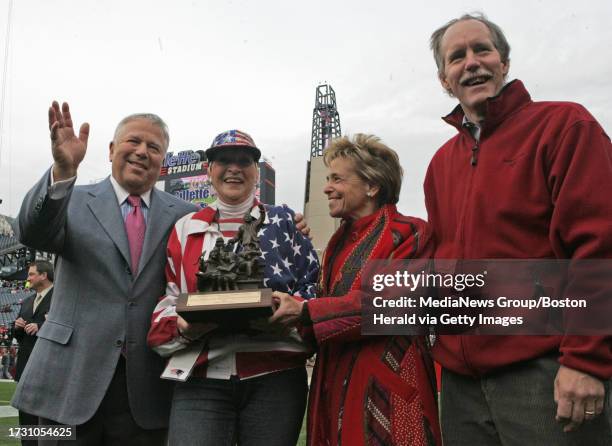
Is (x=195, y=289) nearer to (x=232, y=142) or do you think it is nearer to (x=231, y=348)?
(x=231, y=348)

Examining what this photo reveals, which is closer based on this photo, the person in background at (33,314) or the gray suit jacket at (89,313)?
the gray suit jacket at (89,313)

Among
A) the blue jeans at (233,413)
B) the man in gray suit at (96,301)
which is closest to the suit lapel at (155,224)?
the man in gray suit at (96,301)

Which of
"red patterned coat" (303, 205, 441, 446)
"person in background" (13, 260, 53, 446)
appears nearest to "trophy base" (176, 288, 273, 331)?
"red patterned coat" (303, 205, 441, 446)

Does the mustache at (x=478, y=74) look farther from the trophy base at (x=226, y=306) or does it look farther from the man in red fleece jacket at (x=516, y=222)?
the trophy base at (x=226, y=306)

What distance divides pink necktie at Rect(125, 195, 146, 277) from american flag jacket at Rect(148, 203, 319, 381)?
0.65 feet

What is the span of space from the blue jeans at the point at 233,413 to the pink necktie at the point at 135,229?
70 cm

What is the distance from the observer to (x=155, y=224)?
2.97 metres

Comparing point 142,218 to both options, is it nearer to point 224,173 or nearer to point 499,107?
point 224,173

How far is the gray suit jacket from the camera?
2596mm

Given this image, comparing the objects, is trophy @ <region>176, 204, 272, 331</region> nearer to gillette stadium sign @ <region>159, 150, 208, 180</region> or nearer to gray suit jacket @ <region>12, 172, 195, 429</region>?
gray suit jacket @ <region>12, 172, 195, 429</region>

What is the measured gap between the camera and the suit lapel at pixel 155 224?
112 inches

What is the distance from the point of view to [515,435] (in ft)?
6.27

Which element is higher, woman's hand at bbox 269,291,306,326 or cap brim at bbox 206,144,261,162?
cap brim at bbox 206,144,261,162

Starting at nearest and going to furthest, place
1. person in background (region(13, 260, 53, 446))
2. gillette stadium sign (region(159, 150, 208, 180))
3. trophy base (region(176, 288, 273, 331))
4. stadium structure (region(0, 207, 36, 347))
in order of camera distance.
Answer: trophy base (region(176, 288, 273, 331)) < person in background (region(13, 260, 53, 446)) < stadium structure (region(0, 207, 36, 347)) < gillette stadium sign (region(159, 150, 208, 180))
